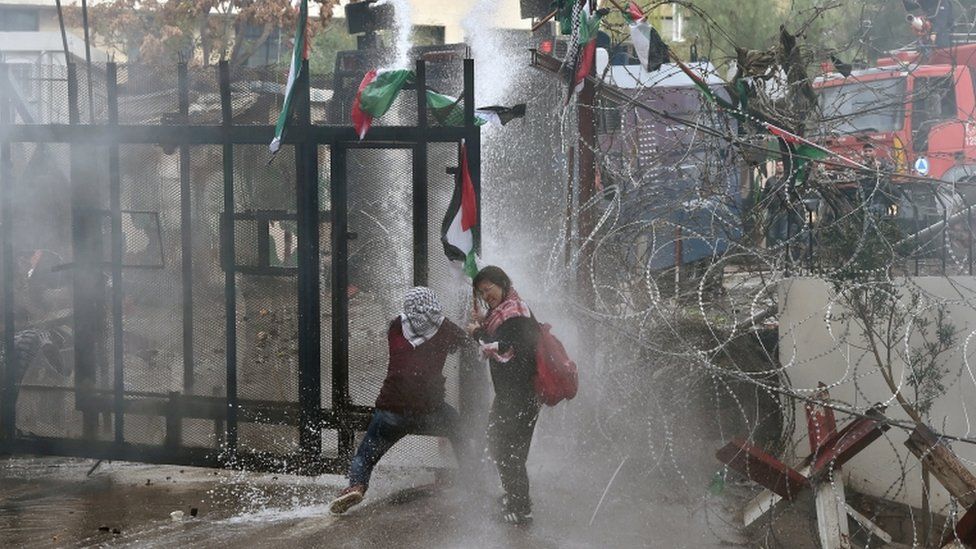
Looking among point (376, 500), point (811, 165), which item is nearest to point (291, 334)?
point (376, 500)

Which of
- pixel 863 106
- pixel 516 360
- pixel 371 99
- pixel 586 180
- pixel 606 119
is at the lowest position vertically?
pixel 516 360

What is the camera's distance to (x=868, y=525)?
5840 millimetres

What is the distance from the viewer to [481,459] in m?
6.59

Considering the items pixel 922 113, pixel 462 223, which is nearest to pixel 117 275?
pixel 462 223

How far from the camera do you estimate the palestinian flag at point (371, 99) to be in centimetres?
643

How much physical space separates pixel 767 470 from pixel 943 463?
2.98ft

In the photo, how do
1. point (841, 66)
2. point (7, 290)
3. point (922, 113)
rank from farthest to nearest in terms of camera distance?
1. point (922, 113)
2. point (841, 66)
3. point (7, 290)

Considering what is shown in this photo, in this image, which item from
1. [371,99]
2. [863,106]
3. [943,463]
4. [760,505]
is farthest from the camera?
[863,106]

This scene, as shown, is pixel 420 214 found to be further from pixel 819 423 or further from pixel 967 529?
pixel 967 529

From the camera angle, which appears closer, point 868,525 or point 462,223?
point 868,525

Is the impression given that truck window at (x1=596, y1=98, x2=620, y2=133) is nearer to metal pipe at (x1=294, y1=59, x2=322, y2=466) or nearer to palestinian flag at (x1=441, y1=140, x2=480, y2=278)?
palestinian flag at (x1=441, y1=140, x2=480, y2=278)

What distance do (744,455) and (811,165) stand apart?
88.5 inches

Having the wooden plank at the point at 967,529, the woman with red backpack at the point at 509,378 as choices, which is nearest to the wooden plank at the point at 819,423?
the wooden plank at the point at 967,529

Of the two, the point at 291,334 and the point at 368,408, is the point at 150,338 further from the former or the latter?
the point at 368,408
